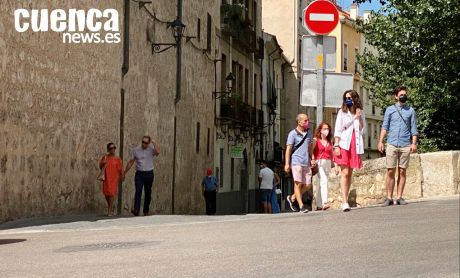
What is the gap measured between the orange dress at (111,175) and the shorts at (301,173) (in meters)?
5.67

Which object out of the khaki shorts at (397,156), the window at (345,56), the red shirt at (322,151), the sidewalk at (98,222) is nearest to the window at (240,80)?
the sidewalk at (98,222)

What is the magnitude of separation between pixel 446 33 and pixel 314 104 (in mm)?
13709

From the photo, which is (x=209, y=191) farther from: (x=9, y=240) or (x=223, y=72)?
(x=9, y=240)

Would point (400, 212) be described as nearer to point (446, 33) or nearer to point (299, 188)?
point (299, 188)

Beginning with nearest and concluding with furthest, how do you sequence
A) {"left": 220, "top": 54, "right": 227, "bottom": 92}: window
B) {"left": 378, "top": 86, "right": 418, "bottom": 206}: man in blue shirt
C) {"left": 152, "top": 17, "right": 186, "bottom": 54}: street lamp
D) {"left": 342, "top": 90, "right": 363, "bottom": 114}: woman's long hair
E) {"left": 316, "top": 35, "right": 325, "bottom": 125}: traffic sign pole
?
{"left": 342, "top": 90, "right": 363, "bottom": 114}: woman's long hair
{"left": 316, "top": 35, "right": 325, "bottom": 125}: traffic sign pole
{"left": 378, "top": 86, "right": 418, "bottom": 206}: man in blue shirt
{"left": 152, "top": 17, "right": 186, "bottom": 54}: street lamp
{"left": 220, "top": 54, "right": 227, "bottom": 92}: window

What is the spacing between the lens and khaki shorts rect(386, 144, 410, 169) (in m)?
14.1

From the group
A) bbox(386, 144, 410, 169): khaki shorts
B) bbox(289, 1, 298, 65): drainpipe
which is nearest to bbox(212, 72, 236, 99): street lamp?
bbox(386, 144, 410, 169): khaki shorts

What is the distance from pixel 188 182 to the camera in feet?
101

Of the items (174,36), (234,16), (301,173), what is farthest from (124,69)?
(234,16)

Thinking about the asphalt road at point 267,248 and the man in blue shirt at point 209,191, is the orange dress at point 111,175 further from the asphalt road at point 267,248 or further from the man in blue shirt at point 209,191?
the man in blue shirt at point 209,191

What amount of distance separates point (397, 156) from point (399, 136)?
32 cm

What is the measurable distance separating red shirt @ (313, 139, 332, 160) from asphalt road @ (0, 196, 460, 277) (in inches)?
93.6

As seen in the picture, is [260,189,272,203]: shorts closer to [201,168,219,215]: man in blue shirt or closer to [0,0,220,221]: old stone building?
[201,168,219,215]: man in blue shirt

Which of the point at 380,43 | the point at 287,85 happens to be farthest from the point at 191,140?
the point at 287,85
